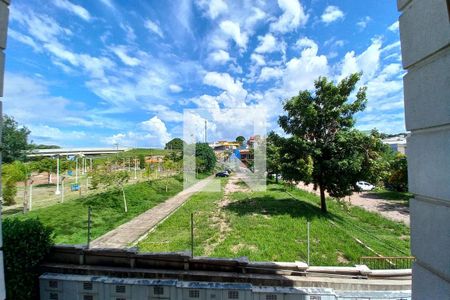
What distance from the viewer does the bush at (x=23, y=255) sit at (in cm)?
348

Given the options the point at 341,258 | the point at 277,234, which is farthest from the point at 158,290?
the point at 277,234

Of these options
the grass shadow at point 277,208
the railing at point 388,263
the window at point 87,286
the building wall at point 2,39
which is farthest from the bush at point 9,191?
the railing at point 388,263

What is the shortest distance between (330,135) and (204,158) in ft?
79.5

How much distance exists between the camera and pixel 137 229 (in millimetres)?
9680

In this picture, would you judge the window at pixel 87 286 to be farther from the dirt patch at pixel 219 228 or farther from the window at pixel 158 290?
the dirt patch at pixel 219 228

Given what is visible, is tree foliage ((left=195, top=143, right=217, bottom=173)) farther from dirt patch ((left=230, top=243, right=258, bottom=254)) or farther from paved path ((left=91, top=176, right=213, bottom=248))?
dirt patch ((left=230, top=243, right=258, bottom=254))

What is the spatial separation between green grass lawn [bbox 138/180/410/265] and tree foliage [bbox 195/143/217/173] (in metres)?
19.1

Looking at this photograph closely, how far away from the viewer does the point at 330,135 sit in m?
11.6

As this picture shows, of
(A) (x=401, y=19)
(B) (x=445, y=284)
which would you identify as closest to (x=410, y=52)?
(A) (x=401, y=19)

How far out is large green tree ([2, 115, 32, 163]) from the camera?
2314 cm

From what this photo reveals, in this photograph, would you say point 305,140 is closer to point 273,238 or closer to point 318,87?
point 318,87

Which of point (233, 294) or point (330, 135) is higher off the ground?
point (330, 135)

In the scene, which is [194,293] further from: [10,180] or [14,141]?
[14,141]

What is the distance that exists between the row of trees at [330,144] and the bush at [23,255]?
9.51 m
